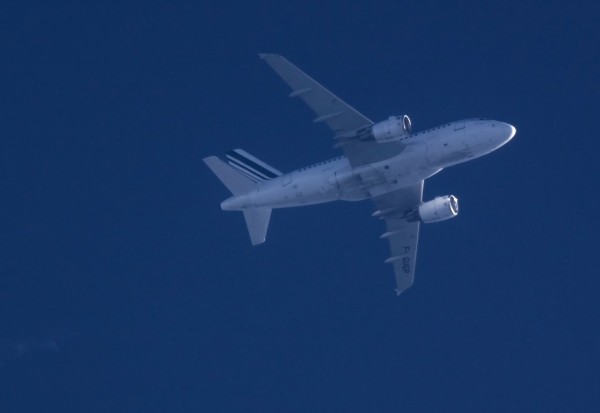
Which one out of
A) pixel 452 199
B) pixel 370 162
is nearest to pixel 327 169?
pixel 370 162

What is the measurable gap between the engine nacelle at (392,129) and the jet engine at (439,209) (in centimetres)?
1069

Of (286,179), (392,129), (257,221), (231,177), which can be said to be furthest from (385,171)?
(231,177)

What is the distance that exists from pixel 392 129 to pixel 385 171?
5277 millimetres

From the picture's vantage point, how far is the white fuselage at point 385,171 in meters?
95.9

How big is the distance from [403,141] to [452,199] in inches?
360

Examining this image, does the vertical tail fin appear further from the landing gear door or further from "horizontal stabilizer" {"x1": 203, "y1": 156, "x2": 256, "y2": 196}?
the landing gear door

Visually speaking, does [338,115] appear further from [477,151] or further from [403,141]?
[477,151]

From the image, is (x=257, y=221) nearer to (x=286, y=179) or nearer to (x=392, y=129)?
(x=286, y=179)

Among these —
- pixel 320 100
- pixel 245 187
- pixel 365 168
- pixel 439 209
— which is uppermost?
pixel 320 100

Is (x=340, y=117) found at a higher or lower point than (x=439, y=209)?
higher

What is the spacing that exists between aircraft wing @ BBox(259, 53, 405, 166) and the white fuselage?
91 cm

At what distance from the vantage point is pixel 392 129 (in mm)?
95125

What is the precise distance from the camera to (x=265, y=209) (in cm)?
10431

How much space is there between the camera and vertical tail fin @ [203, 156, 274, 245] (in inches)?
4122
